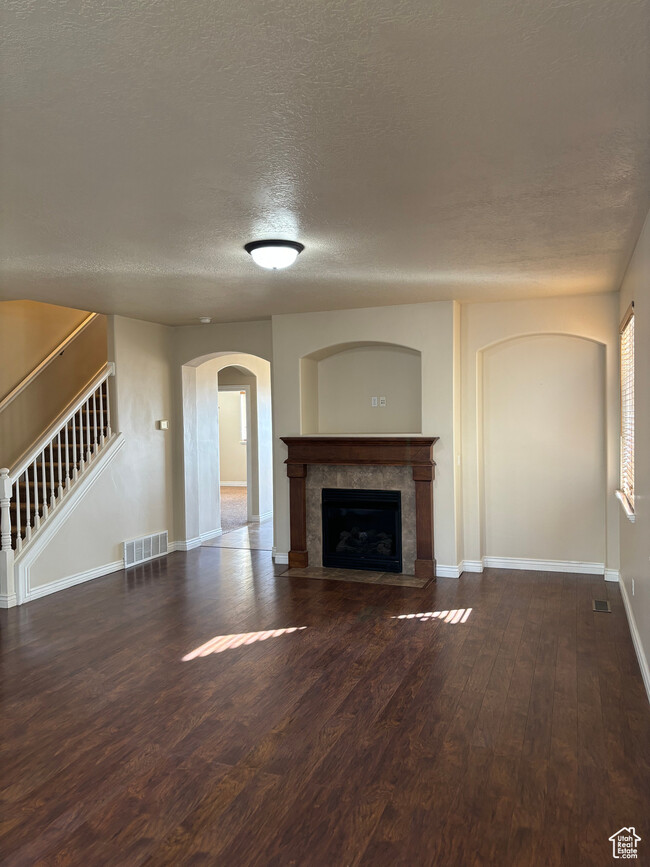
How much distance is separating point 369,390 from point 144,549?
3179 millimetres

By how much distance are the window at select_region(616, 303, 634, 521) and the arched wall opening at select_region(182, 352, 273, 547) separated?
4.43 metres

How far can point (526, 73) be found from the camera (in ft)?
6.82

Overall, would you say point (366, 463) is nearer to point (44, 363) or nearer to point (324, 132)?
point (44, 363)

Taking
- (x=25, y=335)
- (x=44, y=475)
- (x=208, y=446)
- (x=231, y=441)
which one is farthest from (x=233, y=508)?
(x=44, y=475)

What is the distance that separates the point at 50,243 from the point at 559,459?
4.97 meters

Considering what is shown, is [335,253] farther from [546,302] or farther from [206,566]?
[206,566]

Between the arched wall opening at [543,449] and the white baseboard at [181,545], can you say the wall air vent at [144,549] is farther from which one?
the arched wall opening at [543,449]

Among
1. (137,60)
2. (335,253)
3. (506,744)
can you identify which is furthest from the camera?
(335,253)

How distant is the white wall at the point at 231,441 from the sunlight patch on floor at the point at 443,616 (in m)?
10.7

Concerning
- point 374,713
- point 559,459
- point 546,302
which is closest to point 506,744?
point 374,713

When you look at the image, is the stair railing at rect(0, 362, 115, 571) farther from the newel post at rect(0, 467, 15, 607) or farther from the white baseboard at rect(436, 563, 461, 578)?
the white baseboard at rect(436, 563, 461, 578)

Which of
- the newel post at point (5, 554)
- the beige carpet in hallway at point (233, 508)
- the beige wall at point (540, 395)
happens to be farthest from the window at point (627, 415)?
the beige carpet in hallway at point (233, 508)

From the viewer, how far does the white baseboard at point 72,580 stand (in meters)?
5.85

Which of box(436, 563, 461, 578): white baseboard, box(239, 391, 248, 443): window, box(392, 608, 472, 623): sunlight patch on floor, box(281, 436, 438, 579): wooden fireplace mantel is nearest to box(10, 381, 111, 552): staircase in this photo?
box(281, 436, 438, 579): wooden fireplace mantel
